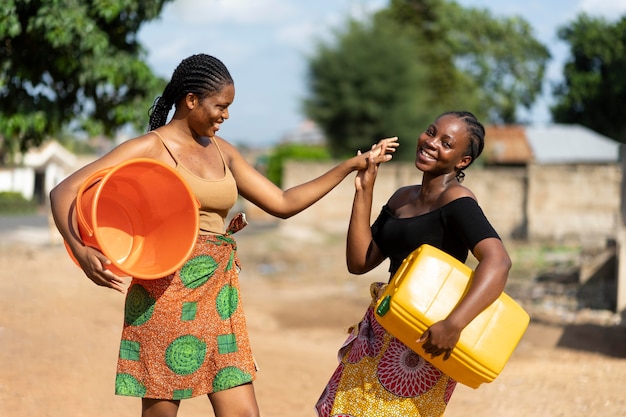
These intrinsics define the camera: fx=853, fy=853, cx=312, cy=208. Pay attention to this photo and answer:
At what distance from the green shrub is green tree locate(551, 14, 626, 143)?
23.5m

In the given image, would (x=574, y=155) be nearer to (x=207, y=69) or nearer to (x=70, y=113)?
(x=70, y=113)

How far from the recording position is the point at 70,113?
11.5 meters

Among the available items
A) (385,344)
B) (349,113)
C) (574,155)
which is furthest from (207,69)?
(574,155)

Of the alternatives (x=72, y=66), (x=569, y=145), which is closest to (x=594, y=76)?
(x=569, y=145)

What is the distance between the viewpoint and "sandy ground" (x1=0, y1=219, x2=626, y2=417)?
18.7 feet

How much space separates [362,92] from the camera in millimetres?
29703

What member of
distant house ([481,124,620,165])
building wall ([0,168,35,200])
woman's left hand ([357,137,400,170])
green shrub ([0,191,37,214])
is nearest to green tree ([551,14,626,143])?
distant house ([481,124,620,165])

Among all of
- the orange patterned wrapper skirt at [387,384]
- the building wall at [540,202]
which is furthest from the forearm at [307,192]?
the building wall at [540,202]

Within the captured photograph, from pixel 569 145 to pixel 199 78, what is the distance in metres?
34.0

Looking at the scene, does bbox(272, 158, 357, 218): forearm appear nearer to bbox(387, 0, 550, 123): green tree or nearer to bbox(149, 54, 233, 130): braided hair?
bbox(149, 54, 233, 130): braided hair

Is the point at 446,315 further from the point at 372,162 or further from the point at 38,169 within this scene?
the point at 38,169

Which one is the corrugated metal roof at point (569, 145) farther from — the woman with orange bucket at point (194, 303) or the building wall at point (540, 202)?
the woman with orange bucket at point (194, 303)

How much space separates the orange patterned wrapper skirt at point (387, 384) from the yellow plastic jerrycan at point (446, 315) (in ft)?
0.44

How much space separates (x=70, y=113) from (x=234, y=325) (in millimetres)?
9064
